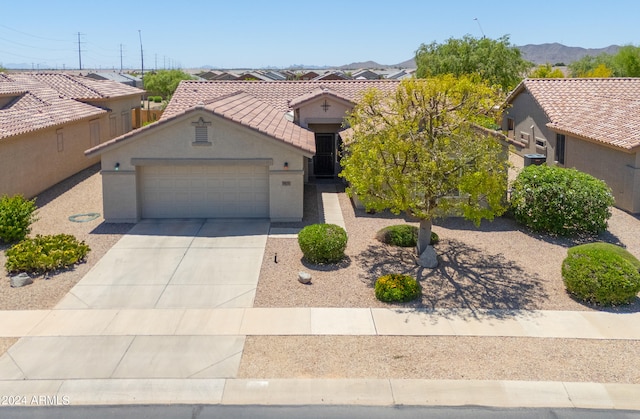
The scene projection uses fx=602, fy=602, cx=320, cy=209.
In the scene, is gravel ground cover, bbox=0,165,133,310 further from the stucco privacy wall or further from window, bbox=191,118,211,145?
window, bbox=191,118,211,145

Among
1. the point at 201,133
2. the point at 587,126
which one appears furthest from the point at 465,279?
the point at 587,126

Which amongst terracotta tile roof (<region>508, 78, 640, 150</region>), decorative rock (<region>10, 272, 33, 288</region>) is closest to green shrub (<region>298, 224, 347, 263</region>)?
decorative rock (<region>10, 272, 33, 288</region>)

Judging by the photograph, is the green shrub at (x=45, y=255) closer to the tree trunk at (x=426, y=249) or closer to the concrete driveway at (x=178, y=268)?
the concrete driveway at (x=178, y=268)

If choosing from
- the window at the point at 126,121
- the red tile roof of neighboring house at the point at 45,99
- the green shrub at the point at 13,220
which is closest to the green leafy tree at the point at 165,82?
the window at the point at 126,121

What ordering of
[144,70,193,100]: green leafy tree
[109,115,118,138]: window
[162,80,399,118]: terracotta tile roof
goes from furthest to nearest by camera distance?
[144,70,193,100]: green leafy tree
[109,115,118,138]: window
[162,80,399,118]: terracotta tile roof

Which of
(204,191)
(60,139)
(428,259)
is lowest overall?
(428,259)

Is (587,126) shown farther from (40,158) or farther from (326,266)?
A: (40,158)

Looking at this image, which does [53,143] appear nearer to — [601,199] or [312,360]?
[312,360]
